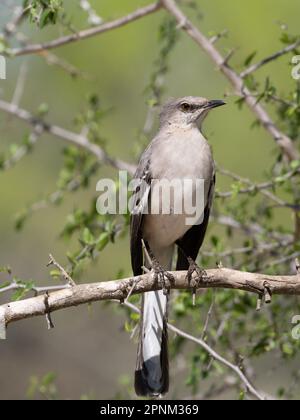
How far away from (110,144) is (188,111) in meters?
5.24

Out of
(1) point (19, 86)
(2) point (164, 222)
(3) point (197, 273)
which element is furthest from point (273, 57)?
(1) point (19, 86)

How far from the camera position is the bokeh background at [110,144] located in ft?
36.7

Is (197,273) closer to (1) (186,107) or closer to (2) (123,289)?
(2) (123,289)

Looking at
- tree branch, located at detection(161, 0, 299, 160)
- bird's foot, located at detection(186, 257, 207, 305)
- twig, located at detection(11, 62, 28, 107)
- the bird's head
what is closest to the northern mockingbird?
the bird's head

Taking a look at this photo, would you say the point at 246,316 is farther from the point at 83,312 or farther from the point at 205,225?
the point at 83,312

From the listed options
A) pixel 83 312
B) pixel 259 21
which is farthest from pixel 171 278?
pixel 83 312

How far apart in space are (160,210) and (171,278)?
0.96 m

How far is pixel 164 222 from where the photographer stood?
19.3 feet

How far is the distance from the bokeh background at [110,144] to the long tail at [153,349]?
5193 mm

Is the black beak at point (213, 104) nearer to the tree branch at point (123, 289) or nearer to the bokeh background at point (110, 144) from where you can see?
the tree branch at point (123, 289)

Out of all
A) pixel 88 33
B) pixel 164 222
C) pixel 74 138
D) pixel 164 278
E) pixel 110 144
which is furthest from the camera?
pixel 110 144

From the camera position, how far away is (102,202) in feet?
19.5

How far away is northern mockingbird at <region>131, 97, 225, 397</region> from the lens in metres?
5.66

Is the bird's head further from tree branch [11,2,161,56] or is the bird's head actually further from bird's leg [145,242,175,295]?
bird's leg [145,242,175,295]
